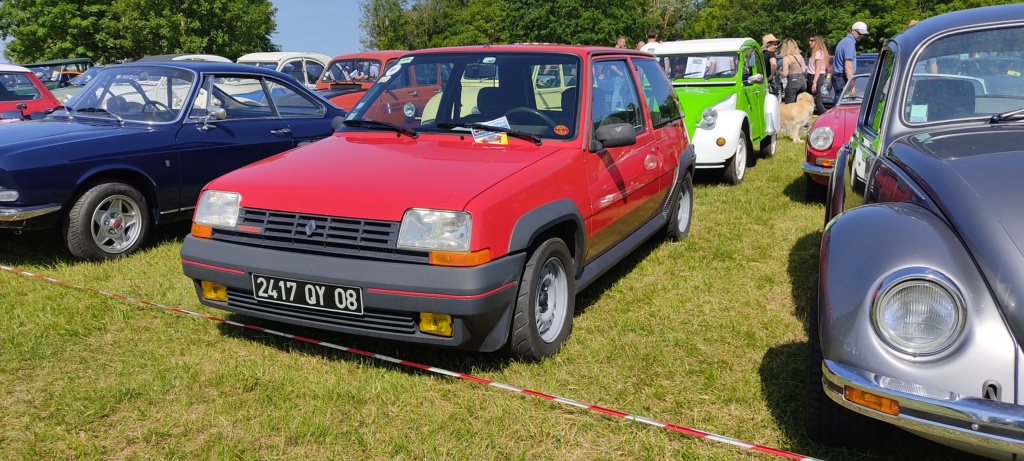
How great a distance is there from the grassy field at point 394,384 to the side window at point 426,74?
1655 millimetres

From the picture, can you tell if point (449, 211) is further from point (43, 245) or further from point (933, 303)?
point (43, 245)

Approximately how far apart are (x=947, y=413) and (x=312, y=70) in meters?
15.6

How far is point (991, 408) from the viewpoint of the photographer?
202 cm

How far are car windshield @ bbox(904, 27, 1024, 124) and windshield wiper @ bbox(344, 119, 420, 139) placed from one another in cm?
259

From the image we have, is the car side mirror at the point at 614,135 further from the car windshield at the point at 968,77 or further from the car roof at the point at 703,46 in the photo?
the car roof at the point at 703,46

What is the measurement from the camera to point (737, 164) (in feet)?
28.0

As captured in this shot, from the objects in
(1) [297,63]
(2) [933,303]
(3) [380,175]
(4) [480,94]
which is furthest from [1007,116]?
(1) [297,63]

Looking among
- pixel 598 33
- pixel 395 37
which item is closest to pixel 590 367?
pixel 598 33

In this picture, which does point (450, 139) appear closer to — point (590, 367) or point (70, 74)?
point (590, 367)

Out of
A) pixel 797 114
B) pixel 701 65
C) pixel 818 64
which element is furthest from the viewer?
pixel 818 64

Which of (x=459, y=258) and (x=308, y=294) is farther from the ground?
(x=459, y=258)

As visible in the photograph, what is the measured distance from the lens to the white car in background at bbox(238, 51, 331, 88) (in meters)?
15.4

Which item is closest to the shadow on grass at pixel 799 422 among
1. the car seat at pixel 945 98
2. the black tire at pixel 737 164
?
the car seat at pixel 945 98

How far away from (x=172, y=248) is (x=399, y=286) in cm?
364
